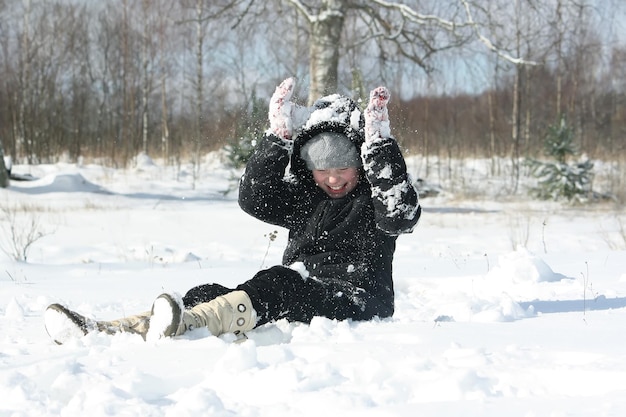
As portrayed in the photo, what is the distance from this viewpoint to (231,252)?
734cm

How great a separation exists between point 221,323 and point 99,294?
1315mm

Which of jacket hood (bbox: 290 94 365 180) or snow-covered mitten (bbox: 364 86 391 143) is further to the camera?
jacket hood (bbox: 290 94 365 180)

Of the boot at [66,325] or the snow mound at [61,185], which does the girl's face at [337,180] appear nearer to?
the boot at [66,325]

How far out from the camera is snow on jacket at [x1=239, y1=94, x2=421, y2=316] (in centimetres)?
269

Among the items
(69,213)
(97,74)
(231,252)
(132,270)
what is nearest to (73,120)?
(97,74)

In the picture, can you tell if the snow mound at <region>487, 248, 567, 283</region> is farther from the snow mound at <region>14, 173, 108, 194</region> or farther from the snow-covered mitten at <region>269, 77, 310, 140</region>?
the snow mound at <region>14, 173, 108, 194</region>

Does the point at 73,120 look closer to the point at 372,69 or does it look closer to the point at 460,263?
the point at 372,69

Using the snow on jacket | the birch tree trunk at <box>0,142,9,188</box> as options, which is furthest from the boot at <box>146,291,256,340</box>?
the birch tree trunk at <box>0,142,9,188</box>

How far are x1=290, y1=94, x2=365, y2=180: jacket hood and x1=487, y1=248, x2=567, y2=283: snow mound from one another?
125 centimetres

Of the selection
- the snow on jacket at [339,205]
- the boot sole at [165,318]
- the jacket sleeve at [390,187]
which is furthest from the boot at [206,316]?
the jacket sleeve at [390,187]

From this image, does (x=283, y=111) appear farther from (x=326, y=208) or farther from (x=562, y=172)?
(x=562, y=172)

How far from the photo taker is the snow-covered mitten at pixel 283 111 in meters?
2.76

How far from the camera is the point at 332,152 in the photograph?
284cm

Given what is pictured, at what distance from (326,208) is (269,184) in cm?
26
